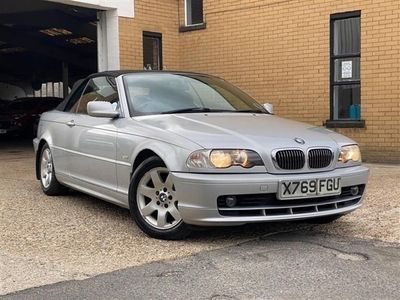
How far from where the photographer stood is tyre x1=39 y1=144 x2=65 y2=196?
24.1 feet

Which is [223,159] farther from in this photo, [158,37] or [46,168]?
[158,37]

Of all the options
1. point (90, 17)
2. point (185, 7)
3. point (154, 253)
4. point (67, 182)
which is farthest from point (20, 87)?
point (154, 253)

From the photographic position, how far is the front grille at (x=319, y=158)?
5.08m

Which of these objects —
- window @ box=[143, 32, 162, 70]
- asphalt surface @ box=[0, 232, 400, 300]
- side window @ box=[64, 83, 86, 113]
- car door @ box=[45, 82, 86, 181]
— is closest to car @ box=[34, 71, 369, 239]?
car door @ box=[45, 82, 86, 181]

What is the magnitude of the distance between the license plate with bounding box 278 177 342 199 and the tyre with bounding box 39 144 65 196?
3463 mm

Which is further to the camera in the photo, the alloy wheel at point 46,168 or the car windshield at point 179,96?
the alloy wheel at point 46,168

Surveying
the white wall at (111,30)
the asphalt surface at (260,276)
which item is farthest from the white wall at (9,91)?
the asphalt surface at (260,276)

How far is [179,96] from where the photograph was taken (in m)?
6.13

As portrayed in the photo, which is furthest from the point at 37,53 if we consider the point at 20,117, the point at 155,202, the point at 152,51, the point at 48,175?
the point at 155,202

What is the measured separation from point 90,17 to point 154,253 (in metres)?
11.7

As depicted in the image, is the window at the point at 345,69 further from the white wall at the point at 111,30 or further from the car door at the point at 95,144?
the car door at the point at 95,144

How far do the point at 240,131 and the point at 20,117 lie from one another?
623 inches

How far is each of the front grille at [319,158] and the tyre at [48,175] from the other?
3533 mm

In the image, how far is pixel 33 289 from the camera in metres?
4.05
